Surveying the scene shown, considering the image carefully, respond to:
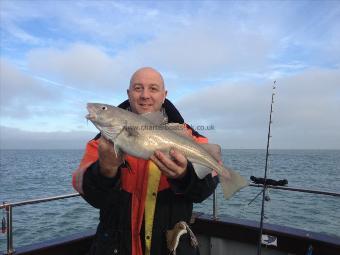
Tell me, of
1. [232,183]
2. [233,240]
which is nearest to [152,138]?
[232,183]

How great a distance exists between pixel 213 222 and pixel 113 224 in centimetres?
325

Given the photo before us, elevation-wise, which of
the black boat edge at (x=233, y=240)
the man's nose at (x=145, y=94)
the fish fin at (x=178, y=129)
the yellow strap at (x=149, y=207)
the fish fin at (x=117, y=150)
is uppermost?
the man's nose at (x=145, y=94)

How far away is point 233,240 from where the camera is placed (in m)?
6.45

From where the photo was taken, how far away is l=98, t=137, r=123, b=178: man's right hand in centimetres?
356

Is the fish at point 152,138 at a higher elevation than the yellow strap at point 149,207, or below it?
higher

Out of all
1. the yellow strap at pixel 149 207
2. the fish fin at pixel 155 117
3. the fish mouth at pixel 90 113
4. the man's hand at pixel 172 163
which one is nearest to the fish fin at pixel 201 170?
the man's hand at pixel 172 163

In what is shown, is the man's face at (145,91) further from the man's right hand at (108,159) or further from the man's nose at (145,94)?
the man's right hand at (108,159)

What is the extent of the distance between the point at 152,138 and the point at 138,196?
66cm

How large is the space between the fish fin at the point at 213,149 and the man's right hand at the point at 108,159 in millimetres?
1148

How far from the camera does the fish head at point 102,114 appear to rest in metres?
3.87

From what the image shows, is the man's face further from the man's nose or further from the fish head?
the fish head

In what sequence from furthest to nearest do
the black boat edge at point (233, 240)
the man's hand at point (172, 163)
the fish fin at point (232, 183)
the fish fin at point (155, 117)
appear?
the black boat edge at point (233, 240), the fish fin at point (232, 183), the fish fin at point (155, 117), the man's hand at point (172, 163)

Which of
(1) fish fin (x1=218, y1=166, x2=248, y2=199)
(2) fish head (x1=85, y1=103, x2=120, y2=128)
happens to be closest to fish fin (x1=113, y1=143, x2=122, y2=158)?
(2) fish head (x1=85, y1=103, x2=120, y2=128)

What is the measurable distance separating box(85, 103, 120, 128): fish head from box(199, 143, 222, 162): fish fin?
1104mm
